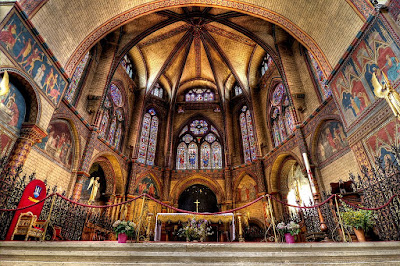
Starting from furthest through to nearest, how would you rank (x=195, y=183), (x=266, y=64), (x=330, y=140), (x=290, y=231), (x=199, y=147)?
(x=199, y=147) → (x=195, y=183) → (x=266, y=64) → (x=330, y=140) → (x=290, y=231)

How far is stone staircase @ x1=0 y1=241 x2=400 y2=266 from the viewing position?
388 centimetres

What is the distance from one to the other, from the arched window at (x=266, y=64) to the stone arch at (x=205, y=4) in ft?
19.9

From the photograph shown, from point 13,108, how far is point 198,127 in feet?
47.6

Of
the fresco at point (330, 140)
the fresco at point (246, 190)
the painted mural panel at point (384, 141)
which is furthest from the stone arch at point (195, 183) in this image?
the painted mural panel at point (384, 141)

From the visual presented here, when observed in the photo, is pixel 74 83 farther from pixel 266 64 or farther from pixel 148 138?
pixel 266 64

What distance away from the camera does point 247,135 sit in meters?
18.2

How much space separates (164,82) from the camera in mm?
20750

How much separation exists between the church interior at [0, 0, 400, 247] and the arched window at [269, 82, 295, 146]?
12 cm

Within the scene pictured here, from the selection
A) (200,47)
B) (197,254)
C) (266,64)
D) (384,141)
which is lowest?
(197,254)

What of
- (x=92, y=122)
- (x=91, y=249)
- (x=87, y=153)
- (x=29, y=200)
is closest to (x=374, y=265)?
(x=91, y=249)

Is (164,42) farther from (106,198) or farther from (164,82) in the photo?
(106,198)

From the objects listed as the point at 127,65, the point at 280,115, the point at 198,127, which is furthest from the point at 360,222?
the point at 127,65

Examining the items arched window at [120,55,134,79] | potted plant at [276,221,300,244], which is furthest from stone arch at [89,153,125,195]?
potted plant at [276,221,300,244]

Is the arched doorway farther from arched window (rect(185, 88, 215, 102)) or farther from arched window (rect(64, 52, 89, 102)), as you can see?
arched window (rect(64, 52, 89, 102))
